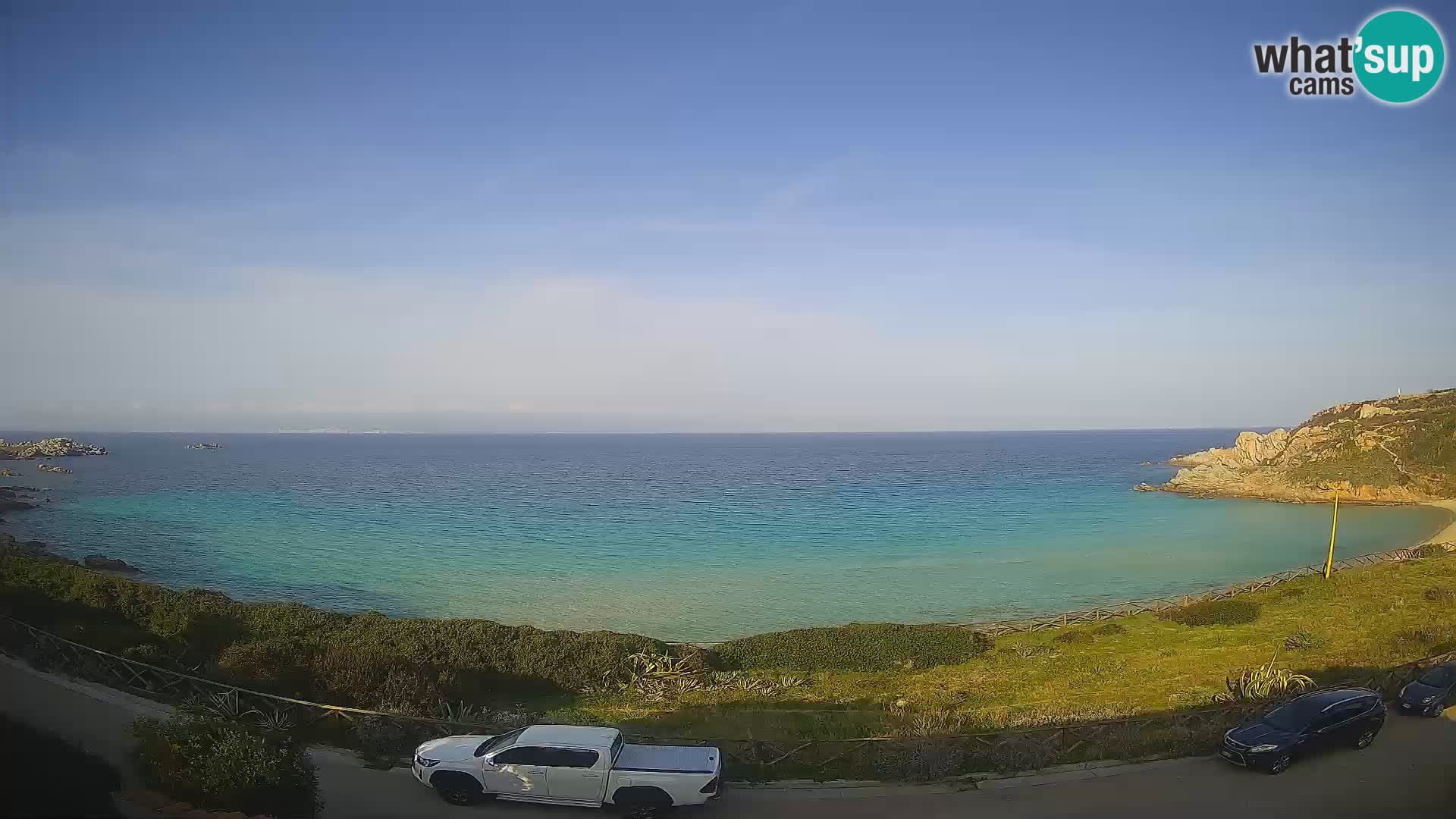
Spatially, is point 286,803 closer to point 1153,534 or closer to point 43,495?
point 1153,534

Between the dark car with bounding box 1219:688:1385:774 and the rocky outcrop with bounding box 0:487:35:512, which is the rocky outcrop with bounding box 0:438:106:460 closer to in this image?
the rocky outcrop with bounding box 0:487:35:512

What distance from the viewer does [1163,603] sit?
1539 inches

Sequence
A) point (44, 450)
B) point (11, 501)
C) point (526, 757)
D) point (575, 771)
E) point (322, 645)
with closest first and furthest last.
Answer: point (575, 771), point (526, 757), point (322, 645), point (11, 501), point (44, 450)

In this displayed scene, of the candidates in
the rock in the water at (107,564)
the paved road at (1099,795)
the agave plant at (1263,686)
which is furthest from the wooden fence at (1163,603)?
the rock in the water at (107,564)

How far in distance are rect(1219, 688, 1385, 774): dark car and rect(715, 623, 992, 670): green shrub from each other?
13205mm

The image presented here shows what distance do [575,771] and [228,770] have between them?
5200mm

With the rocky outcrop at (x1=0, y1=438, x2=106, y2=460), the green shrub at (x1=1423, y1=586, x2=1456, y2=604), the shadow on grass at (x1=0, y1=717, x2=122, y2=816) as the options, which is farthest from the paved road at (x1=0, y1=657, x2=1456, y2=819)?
the rocky outcrop at (x1=0, y1=438, x2=106, y2=460)

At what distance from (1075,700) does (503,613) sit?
26285 mm

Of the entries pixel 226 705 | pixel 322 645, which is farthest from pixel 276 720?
pixel 322 645

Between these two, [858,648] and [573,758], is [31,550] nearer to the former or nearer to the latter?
[858,648]

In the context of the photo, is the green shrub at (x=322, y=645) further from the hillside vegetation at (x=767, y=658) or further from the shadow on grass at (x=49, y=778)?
the shadow on grass at (x=49, y=778)

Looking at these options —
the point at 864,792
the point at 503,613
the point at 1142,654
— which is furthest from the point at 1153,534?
the point at 864,792

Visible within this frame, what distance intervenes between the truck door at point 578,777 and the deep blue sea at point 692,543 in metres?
21.4

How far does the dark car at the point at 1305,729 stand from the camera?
592 inches
